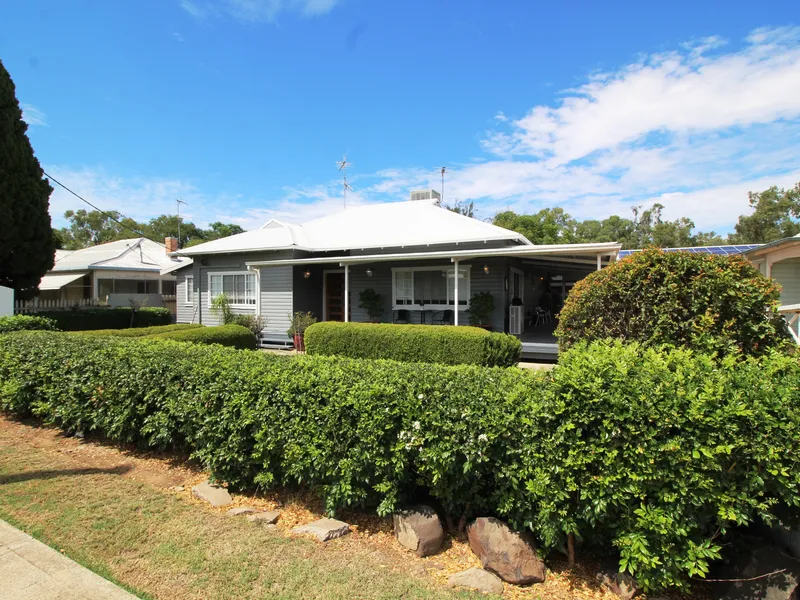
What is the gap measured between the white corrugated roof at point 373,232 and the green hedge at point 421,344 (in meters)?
4.95

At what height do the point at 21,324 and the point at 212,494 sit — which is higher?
the point at 21,324

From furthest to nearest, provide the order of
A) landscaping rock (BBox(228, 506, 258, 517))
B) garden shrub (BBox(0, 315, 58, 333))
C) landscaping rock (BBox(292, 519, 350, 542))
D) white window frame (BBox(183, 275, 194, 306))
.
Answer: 1. white window frame (BBox(183, 275, 194, 306))
2. garden shrub (BBox(0, 315, 58, 333))
3. landscaping rock (BBox(228, 506, 258, 517))
4. landscaping rock (BBox(292, 519, 350, 542))

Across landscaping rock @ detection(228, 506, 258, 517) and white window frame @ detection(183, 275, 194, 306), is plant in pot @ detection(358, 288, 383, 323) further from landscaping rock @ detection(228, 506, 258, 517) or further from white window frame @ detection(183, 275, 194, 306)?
landscaping rock @ detection(228, 506, 258, 517)

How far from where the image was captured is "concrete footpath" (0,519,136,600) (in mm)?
2730

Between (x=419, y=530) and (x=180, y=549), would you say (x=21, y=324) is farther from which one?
(x=419, y=530)

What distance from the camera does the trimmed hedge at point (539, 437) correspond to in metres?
2.65

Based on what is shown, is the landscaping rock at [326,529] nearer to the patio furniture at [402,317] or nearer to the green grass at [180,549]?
the green grass at [180,549]

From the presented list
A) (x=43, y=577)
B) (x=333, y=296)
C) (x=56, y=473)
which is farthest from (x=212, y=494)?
(x=333, y=296)

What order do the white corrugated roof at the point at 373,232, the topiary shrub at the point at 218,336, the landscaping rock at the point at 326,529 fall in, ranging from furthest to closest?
the white corrugated roof at the point at 373,232 → the topiary shrub at the point at 218,336 → the landscaping rock at the point at 326,529

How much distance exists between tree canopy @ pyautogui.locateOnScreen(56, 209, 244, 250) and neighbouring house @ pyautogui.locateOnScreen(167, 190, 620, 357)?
136 ft

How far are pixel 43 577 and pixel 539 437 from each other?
127 inches

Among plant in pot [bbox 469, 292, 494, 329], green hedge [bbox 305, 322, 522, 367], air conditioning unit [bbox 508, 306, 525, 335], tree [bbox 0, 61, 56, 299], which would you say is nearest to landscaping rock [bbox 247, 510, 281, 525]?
green hedge [bbox 305, 322, 522, 367]

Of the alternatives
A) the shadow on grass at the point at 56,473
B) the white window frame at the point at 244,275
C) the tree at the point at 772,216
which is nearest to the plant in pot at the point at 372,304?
the white window frame at the point at 244,275

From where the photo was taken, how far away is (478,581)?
10.1ft
